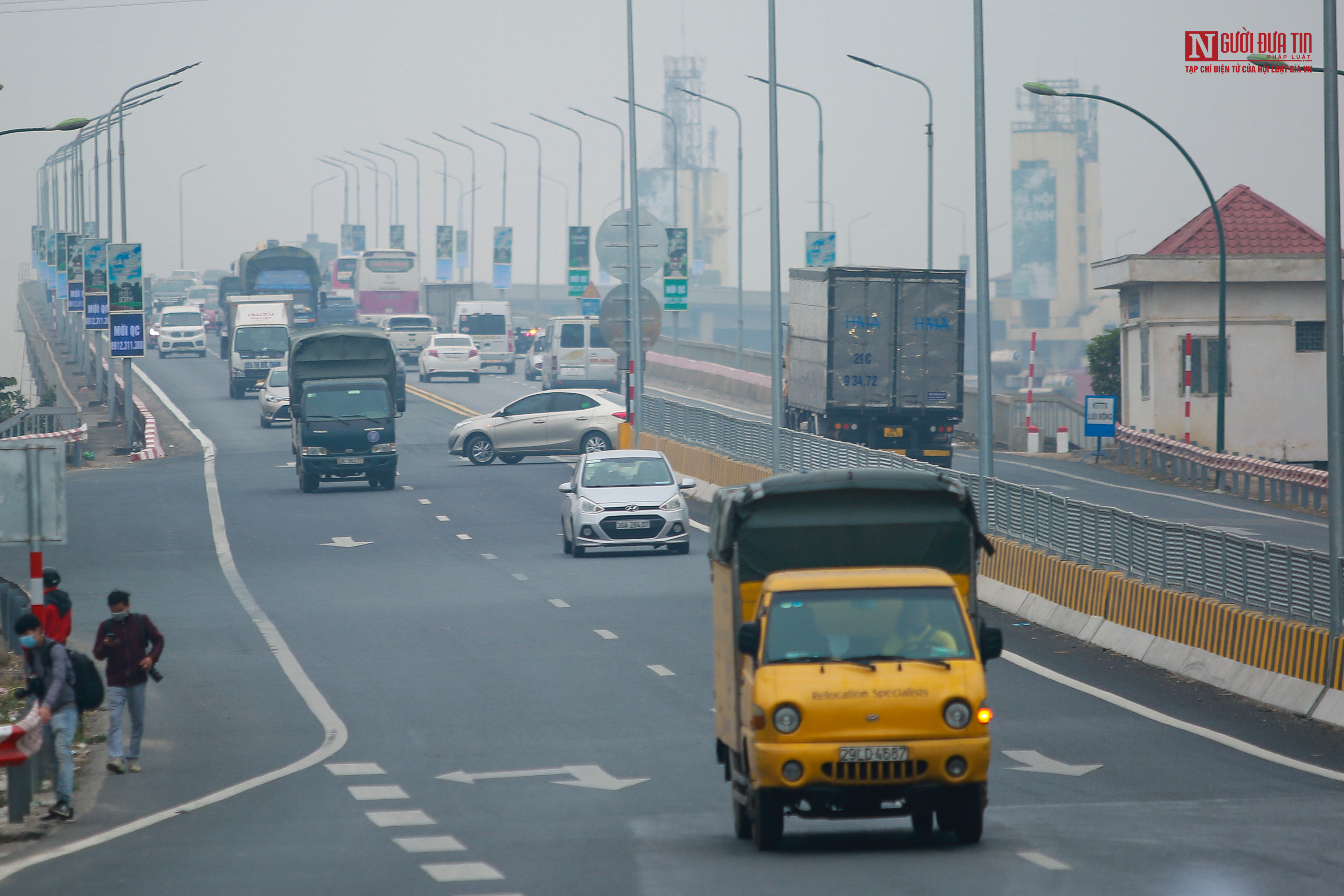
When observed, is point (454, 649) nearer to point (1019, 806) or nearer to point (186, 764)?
point (186, 764)

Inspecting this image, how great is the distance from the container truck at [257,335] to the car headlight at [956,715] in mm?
51864

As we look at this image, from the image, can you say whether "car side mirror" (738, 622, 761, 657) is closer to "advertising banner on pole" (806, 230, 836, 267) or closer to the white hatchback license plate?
the white hatchback license plate

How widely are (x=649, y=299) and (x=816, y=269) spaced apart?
3852 mm

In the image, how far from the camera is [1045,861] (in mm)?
9977

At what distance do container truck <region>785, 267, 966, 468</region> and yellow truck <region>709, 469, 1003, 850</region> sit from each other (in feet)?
82.0

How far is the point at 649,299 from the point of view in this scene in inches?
1565

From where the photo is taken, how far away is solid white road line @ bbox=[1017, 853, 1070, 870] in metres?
→ 9.74

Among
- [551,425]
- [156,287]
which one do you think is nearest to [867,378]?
[551,425]

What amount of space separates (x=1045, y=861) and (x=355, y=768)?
632 cm

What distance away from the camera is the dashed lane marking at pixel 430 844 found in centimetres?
1106

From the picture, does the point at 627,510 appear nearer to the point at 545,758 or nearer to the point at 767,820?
the point at 545,758

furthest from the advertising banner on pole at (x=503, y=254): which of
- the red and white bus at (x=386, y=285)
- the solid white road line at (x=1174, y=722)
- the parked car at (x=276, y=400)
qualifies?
the solid white road line at (x=1174, y=722)

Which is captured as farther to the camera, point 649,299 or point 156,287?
point 156,287

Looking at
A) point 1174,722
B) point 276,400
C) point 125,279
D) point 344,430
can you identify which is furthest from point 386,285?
point 1174,722
